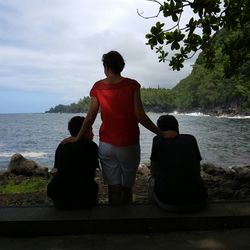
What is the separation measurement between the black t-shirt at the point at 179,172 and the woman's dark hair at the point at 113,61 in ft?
3.02

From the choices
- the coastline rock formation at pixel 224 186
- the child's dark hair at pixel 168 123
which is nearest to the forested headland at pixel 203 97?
the coastline rock formation at pixel 224 186

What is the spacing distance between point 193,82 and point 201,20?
145m

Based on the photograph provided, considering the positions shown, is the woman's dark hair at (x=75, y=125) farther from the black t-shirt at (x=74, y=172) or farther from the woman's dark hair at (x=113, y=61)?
the woman's dark hair at (x=113, y=61)

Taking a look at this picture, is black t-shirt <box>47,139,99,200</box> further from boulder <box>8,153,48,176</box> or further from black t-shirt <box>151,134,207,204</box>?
boulder <box>8,153,48,176</box>

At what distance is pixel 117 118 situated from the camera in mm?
Answer: 4820

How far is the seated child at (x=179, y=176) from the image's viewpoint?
455 centimetres

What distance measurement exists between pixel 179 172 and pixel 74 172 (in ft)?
3.63

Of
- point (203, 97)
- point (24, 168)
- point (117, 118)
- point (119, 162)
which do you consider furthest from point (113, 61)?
point (203, 97)

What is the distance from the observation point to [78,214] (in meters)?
4.64

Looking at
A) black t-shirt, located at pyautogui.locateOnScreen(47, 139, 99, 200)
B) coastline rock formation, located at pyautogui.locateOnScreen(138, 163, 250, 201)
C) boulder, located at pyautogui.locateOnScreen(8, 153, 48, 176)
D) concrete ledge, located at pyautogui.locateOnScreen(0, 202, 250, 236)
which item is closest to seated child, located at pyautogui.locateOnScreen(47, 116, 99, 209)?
black t-shirt, located at pyautogui.locateOnScreen(47, 139, 99, 200)

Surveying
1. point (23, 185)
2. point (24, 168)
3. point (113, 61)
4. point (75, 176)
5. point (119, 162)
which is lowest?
point (23, 185)

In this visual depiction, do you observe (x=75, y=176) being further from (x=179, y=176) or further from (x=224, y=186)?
(x=224, y=186)

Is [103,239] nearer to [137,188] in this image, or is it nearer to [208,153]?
[137,188]

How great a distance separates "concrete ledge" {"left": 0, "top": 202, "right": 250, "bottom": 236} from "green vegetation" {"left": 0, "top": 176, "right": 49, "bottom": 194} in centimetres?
838
